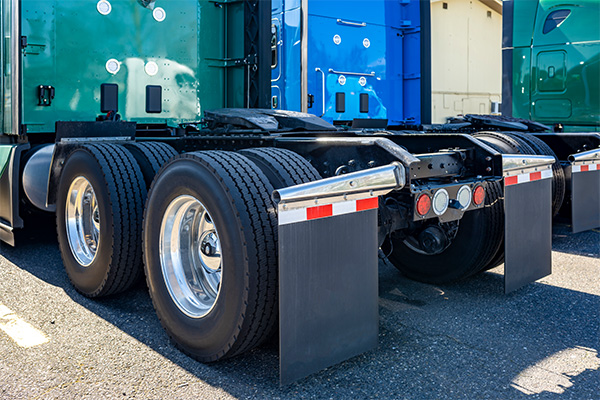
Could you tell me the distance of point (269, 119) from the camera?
460 cm

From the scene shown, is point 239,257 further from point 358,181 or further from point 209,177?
point 358,181

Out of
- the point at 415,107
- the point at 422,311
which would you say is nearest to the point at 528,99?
the point at 415,107

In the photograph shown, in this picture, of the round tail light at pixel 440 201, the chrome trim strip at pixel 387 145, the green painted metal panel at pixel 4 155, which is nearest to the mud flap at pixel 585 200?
the round tail light at pixel 440 201

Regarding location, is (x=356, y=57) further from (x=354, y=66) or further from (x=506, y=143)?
(x=506, y=143)

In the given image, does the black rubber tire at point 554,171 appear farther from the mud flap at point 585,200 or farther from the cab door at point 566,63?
the cab door at point 566,63

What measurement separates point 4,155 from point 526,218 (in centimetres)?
450

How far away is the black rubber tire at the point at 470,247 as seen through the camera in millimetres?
4078

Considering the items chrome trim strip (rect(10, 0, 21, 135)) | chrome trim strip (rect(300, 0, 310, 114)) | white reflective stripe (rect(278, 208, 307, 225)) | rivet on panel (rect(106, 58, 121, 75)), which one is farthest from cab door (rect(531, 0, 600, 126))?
chrome trim strip (rect(10, 0, 21, 135))

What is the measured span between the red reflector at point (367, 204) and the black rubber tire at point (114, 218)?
173 centimetres

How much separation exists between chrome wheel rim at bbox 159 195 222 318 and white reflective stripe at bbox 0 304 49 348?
831mm

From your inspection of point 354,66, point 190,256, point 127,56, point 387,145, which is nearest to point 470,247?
point 387,145

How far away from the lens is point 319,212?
278 cm

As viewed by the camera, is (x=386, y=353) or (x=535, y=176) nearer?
(x=386, y=353)

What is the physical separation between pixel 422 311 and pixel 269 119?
5.86ft
